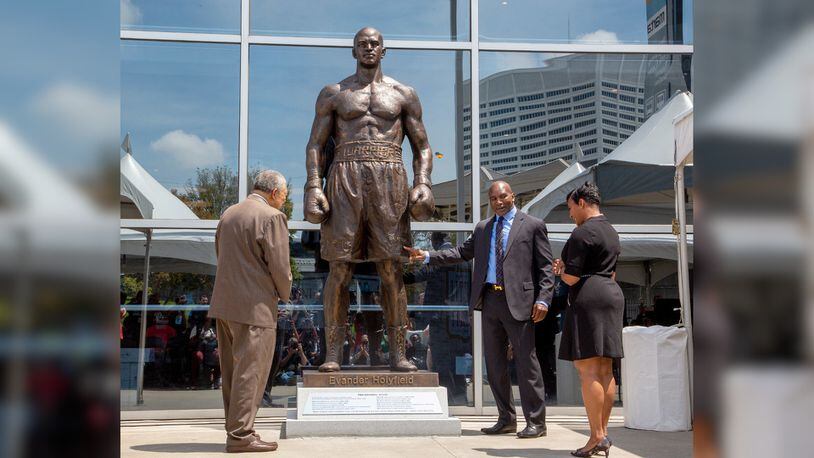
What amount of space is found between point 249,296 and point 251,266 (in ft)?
0.53

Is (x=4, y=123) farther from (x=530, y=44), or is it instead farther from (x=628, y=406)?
(x=530, y=44)

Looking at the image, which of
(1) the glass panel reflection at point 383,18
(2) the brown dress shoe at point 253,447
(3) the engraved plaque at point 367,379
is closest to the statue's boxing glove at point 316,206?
(3) the engraved plaque at point 367,379

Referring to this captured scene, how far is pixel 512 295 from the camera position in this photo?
559 cm

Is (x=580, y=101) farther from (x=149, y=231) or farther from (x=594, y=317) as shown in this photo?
(x=149, y=231)

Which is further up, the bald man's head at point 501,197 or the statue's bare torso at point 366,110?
the statue's bare torso at point 366,110

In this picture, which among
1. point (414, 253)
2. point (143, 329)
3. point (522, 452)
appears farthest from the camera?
point (143, 329)

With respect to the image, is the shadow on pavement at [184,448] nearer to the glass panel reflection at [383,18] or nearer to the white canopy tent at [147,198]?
the white canopy tent at [147,198]

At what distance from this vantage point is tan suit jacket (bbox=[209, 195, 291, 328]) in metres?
4.72

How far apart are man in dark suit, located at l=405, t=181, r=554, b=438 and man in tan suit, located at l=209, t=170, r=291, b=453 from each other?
1.52 meters

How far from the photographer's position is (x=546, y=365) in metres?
7.38

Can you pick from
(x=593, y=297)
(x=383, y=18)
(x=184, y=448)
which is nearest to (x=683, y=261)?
(x=593, y=297)

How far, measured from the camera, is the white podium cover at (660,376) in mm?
5828

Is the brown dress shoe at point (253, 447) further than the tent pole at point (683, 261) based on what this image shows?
No

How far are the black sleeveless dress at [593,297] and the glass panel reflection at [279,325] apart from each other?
104 inches
